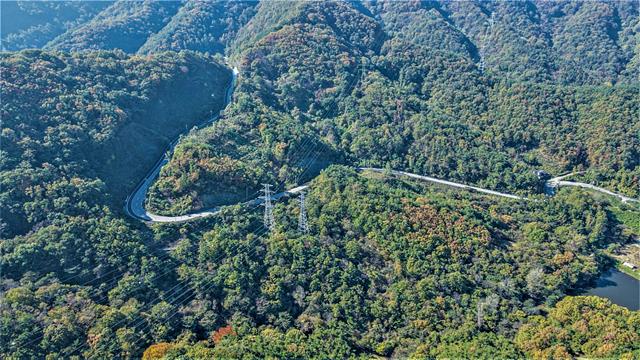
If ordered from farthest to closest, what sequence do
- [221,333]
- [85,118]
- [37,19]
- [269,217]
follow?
[37,19]
[85,118]
[269,217]
[221,333]

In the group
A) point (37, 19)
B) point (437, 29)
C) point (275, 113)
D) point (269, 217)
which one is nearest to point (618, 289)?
point (269, 217)

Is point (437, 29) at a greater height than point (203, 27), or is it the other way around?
point (437, 29)

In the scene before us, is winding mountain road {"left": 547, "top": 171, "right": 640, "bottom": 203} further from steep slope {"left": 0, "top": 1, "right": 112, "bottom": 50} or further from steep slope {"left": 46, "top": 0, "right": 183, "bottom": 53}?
steep slope {"left": 0, "top": 1, "right": 112, "bottom": 50}

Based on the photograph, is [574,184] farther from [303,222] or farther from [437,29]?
[437,29]

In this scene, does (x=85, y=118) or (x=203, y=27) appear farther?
(x=203, y=27)

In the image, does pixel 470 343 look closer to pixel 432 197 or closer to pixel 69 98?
pixel 432 197

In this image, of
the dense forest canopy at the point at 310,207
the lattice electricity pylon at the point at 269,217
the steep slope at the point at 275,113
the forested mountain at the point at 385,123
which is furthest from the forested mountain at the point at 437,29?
the lattice electricity pylon at the point at 269,217

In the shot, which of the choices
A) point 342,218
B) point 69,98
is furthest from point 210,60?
point 342,218
